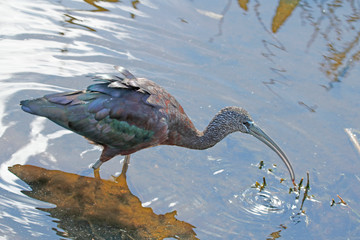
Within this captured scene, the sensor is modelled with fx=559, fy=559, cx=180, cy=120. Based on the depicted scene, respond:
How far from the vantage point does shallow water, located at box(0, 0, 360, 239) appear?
19.4ft

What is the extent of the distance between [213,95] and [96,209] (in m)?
2.76

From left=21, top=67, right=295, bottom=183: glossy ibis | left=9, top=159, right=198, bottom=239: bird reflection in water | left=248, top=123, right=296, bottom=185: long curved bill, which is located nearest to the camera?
left=9, top=159, right=198, bottom=239: bird reflection in water

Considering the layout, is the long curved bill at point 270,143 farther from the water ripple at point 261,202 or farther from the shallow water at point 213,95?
the water ripple at point 261,202

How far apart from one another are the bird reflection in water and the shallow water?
0.10 meters


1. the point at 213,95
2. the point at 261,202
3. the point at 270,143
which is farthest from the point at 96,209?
the point at 213,95

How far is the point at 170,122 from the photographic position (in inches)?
242

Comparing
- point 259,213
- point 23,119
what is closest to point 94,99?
point 23,119

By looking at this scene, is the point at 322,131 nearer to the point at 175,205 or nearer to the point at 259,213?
the point at 259,213

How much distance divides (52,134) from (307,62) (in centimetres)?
429

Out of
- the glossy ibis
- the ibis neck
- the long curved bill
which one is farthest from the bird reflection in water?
the long curved bill

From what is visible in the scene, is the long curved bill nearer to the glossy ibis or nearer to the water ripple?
the glossy ibis

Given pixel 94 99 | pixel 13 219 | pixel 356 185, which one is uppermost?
pixel 94 99

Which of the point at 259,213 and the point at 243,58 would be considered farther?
the point at 243,58

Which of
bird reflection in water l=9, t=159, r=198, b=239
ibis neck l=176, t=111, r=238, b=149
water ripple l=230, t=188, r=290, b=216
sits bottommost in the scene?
bird reflection in water l=9, t=159, r=198, b=239
